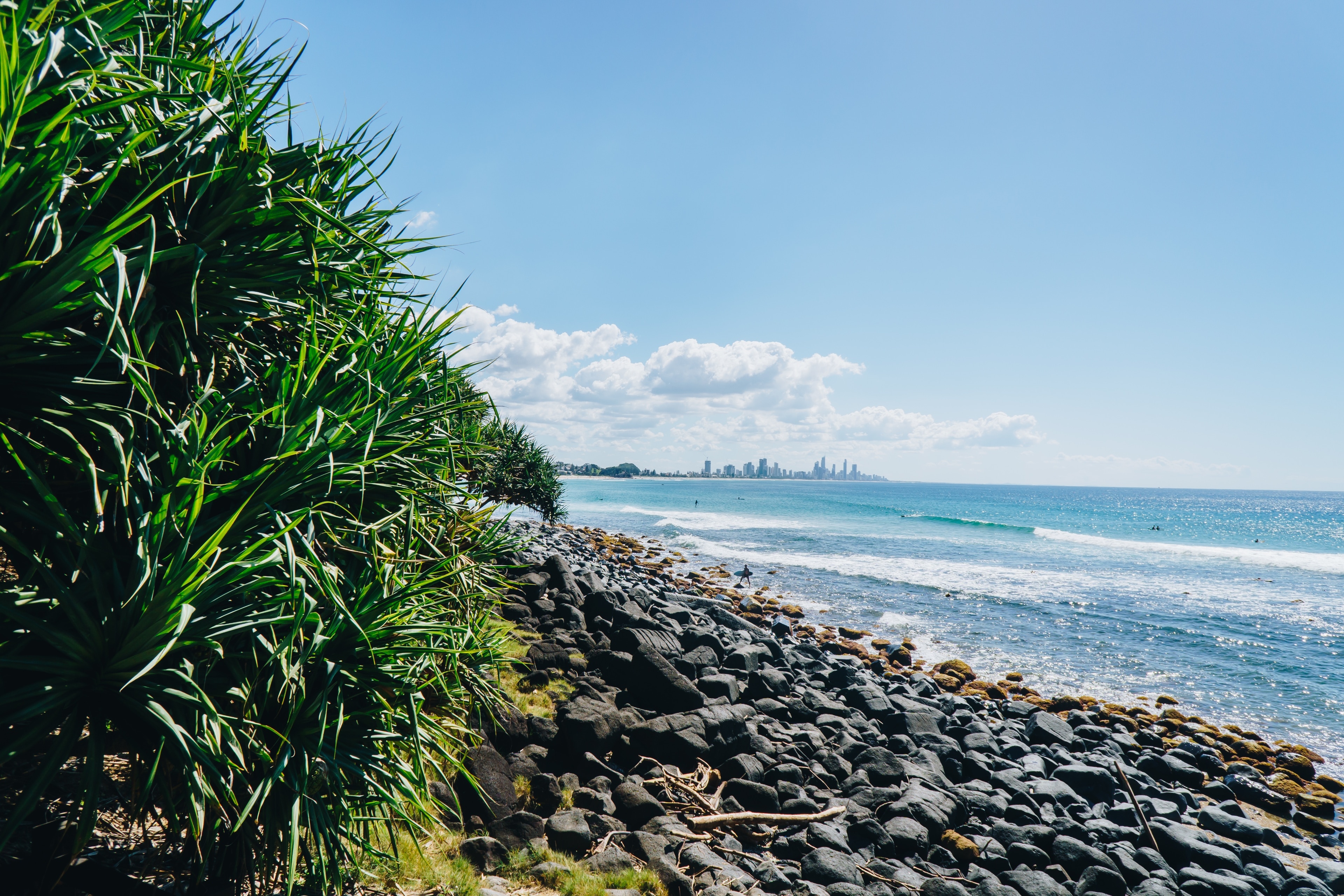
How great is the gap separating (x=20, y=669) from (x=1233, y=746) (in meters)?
17.5

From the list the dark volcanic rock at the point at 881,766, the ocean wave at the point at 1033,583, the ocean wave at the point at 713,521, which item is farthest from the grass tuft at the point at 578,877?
the ocean wave at the point at 713,521

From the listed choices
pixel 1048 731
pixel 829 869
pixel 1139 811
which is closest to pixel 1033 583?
pixel 1048 731

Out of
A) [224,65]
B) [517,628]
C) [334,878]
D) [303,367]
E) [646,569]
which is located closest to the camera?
[334,878]

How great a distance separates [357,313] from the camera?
4797 millimetres

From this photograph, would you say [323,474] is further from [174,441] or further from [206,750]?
[206,750]

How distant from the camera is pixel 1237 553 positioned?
43.5 m

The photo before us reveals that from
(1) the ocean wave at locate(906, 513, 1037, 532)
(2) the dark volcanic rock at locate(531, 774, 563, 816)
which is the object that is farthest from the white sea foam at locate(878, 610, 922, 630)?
(1) the ocean wave at locate(906, 513, 1037, 532)

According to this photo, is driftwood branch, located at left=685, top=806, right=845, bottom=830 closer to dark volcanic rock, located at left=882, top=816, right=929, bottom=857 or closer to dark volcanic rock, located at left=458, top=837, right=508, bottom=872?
dark volcanic rock, located at left=882, top=816, right=929, bottom=857

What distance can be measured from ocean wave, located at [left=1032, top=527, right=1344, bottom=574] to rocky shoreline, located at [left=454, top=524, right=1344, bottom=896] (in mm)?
36395

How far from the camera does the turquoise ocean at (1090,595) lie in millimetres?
15836

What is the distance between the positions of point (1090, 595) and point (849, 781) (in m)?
23.6

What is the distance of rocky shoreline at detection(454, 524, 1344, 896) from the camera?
601 cm

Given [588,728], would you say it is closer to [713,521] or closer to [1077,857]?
[1077,857]

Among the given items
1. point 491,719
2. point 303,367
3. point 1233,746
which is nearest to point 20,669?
point 303,367
